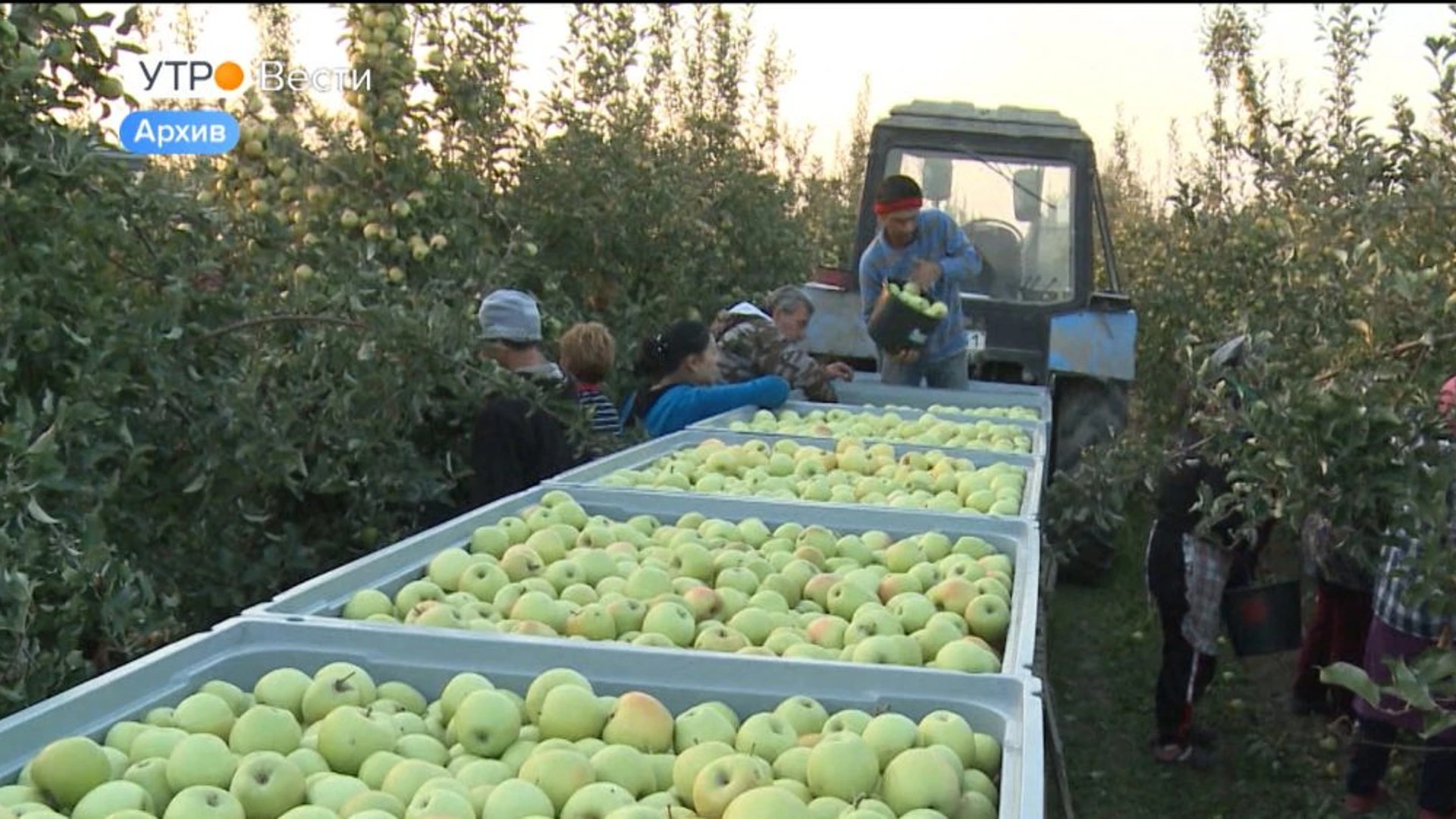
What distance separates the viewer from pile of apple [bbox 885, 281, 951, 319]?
6227 millimetres

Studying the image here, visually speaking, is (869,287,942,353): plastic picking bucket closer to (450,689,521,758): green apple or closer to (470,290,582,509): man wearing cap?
(470,290,582,509): man wearing cap

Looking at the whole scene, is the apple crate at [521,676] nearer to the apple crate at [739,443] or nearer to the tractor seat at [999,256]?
the apple crate at [739,443]

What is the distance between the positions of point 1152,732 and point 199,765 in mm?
4331

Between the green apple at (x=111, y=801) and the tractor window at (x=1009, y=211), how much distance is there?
20.7 ft

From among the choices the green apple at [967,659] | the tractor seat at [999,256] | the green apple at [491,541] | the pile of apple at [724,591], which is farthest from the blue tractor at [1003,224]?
the green apple at [967,659]

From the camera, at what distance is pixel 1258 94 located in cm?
814

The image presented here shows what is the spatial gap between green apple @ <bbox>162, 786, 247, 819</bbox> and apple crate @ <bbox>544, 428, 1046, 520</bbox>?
1931 mm

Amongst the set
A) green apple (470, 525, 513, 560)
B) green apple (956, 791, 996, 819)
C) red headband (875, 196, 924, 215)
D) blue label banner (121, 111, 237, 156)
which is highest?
blue label banner (121, 111, 237, 156)

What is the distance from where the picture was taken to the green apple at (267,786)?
1737 mm

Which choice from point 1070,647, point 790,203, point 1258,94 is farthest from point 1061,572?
point 790,203

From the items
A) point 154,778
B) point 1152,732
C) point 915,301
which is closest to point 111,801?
point 154,778

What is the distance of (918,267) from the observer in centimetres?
645

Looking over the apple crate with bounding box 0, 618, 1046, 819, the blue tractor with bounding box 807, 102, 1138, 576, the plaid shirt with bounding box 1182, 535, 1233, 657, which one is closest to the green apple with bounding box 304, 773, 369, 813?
the apple crate with bounding box 0, 618, 1046, 819

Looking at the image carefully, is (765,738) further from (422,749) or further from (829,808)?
(422,749)
